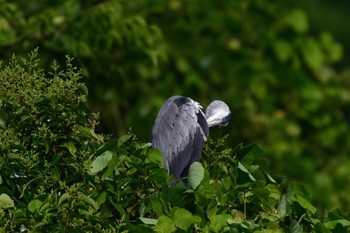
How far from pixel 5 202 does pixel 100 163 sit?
0.37m

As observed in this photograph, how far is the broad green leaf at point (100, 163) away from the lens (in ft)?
12.2

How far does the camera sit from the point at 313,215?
13.0ft

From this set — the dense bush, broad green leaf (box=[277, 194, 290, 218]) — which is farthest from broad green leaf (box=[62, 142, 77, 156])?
broad green leaf (box=[277, 194, 290, 218])

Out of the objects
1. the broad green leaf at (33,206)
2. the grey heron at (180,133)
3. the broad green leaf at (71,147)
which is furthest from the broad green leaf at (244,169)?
the grey heron at (180,133)

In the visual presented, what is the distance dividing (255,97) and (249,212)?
678 centimetres

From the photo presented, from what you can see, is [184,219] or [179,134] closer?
[184,219]

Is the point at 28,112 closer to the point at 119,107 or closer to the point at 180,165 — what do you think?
the point at 180,165

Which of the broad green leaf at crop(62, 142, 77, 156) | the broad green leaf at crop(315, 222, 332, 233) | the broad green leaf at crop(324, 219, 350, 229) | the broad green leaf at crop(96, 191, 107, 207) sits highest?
the broad green leaf at crop(62, 142, 77, 156)

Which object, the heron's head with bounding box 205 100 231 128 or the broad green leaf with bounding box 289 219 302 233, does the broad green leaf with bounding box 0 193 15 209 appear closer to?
the broad green leaf with bounding box 289 219 302 233

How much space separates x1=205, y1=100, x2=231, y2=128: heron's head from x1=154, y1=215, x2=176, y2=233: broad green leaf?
7.80 feet

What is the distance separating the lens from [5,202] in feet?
11.9

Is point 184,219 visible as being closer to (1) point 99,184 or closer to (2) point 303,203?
(1) point 99,184

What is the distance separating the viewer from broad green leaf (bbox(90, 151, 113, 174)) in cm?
373

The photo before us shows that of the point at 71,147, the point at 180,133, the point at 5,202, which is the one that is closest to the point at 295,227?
the point at 71,147
